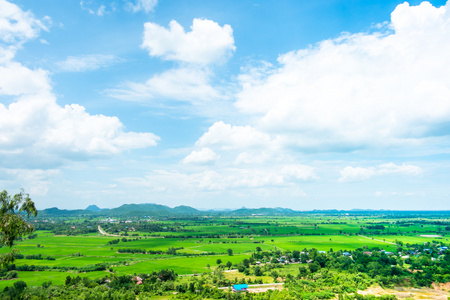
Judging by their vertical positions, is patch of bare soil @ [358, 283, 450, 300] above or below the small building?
below

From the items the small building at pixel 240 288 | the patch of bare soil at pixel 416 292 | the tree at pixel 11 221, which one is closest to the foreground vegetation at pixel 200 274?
the patch of bare soil at pixel 416 292

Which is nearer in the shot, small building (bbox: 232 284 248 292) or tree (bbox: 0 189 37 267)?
tree (bbox: 0 189 37 267)

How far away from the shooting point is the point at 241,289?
42156 millimetres

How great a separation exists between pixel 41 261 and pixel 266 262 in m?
52.9

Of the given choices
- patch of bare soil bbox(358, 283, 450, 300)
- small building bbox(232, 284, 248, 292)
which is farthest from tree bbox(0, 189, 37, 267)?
patch of bare soil bbox(358, 283, 450, 300)

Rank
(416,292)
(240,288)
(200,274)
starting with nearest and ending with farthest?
(240,288) → (416,292) → (200,274)

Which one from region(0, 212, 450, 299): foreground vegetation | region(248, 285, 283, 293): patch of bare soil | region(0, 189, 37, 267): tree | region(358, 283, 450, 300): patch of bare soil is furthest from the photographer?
region(248, 285, 283, 293): patch of bare soil

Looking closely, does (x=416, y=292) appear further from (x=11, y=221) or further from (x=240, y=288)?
(x=11, y=221)

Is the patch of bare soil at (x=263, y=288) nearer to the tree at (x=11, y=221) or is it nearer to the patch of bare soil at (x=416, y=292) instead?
the patch of bare soil at (x=416, y=292)

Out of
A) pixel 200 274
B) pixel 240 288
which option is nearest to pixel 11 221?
pixel 240 288

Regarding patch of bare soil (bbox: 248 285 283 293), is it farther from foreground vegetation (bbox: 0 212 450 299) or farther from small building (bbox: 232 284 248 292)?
small building (bbox: 232 284 248 292)

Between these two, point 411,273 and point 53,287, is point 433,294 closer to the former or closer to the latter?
point 411,273

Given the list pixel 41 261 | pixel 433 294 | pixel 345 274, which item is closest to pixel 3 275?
pixel 41 261

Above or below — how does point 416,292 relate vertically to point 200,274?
below
